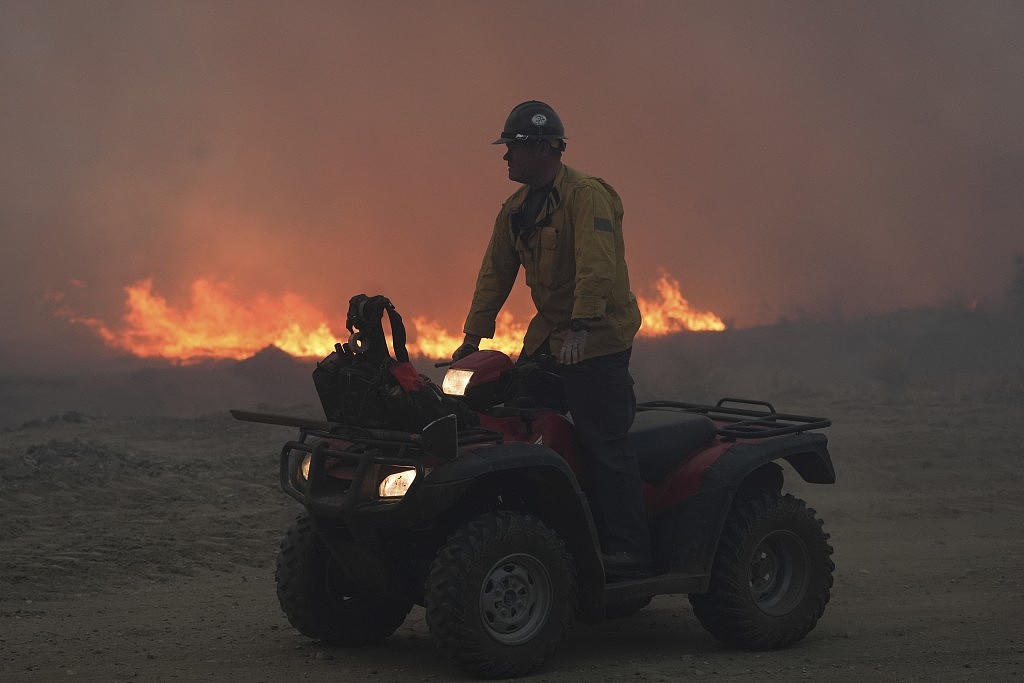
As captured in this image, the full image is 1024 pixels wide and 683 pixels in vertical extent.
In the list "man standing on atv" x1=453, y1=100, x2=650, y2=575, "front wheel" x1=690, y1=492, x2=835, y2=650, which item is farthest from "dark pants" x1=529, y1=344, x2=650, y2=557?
"front wheel" x1=690, y1=492, x2=835, y2=650

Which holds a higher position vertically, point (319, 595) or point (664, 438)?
point (664, 438)

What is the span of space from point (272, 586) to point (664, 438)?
16.2 ft

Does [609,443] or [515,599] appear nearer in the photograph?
[515,599]

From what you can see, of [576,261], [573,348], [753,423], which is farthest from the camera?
[753,423]

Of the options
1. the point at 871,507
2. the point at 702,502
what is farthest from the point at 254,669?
the point at 871,507

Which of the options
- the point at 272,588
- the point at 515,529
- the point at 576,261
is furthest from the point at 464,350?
the point at 272,588

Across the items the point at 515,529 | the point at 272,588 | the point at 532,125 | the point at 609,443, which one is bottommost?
the point at 272,588

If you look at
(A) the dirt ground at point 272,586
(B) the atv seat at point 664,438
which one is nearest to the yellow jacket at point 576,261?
(B) the atv seat at point 664,438

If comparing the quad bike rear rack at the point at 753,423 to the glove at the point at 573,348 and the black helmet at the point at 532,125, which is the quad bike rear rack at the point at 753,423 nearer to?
the glove at the point at 573,348

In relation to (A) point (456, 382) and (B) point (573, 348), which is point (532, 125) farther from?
(A) point (456, 382)

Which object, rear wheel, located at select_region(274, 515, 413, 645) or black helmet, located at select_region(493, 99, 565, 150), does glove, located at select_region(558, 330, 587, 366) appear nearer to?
black helmet, located at select_region(493, 99, 565, 150)

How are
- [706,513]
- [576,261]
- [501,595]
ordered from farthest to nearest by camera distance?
[706,513]
[576,261]
[501,595]

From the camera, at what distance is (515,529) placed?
688cm

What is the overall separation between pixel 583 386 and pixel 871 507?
12.2 meters
